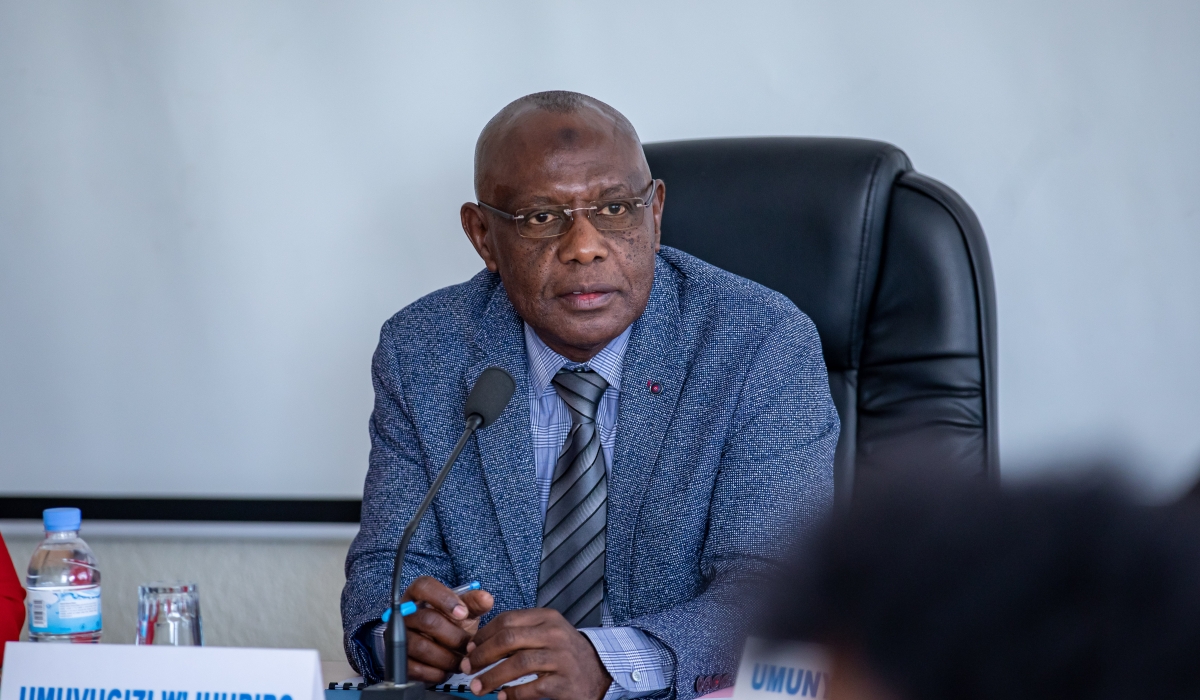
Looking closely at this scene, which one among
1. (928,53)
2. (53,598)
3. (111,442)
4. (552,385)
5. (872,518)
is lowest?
(111,442)

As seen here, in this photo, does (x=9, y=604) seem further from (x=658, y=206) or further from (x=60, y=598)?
(x=658, y=206)

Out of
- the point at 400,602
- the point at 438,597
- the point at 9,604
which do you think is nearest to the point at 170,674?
the point at 400,602

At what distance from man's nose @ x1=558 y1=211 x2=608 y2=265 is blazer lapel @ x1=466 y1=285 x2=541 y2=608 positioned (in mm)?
202

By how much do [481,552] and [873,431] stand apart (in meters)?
0.66

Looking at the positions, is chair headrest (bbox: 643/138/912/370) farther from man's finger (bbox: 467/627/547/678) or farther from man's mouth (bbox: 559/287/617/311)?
man's finger (bbox: 467/627/547/678)

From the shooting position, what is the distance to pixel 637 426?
1698mm

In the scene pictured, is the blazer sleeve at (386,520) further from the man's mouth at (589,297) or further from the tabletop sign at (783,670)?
the tabletop sign at (783,670)

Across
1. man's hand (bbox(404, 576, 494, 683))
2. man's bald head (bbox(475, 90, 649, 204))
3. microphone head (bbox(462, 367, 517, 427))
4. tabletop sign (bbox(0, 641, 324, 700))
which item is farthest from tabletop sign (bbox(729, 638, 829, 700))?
man's bald head (bbox(475, 90, 649, 204))

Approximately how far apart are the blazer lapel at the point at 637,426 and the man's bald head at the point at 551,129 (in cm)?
27

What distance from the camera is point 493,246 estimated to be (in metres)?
1.85

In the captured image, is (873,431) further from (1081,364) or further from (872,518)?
(872,518)

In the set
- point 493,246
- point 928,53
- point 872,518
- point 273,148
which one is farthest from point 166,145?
point 872,518

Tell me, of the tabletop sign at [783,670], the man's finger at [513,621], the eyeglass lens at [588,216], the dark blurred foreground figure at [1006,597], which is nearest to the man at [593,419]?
the eyeglass lens at [588,216]

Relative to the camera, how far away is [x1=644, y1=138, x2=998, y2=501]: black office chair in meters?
1.70
